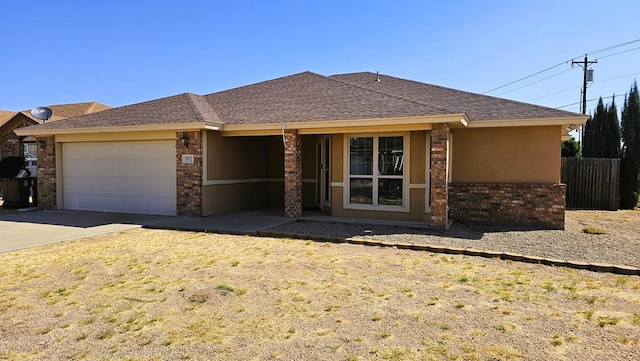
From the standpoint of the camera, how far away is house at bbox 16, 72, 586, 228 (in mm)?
9844

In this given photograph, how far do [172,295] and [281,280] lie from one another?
1.39m

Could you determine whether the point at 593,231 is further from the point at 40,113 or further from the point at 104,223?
the point at 40,113

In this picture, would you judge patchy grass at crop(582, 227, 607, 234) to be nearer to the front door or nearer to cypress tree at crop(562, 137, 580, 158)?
the front door

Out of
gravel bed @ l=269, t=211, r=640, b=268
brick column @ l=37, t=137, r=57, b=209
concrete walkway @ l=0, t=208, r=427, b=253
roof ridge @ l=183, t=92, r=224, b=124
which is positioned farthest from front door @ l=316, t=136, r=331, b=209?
brick column @ l=37, t=137, r=57, b=209

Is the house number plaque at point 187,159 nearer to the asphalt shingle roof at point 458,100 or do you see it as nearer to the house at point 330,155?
the house at point 330,155

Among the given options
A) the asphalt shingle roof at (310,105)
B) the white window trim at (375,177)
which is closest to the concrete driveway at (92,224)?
the white window trim at (375,177)

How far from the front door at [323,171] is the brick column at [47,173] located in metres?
8.44

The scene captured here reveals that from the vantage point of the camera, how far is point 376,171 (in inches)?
405

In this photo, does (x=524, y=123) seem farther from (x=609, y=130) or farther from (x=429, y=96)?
(x=609, y=130)

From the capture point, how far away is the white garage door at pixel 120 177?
11422mm

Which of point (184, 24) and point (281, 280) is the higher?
point (184, 24)

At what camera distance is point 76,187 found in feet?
41.5

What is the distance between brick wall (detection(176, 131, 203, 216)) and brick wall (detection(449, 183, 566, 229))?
681 cm

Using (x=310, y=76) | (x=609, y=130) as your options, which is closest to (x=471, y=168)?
(x=310, y=76)
